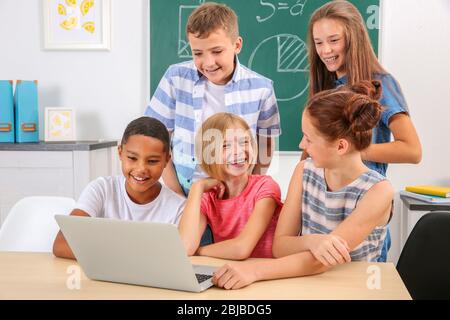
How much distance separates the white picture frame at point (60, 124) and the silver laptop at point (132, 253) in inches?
82.8

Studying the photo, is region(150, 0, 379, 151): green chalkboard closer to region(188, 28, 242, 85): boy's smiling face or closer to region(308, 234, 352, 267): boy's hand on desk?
region(188, 28, 242, 85): boy's smiling face

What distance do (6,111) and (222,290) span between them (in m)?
2.32

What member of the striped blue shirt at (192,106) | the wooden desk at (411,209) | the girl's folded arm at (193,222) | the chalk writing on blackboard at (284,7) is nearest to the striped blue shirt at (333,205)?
the girl's folded arm at (193,222)

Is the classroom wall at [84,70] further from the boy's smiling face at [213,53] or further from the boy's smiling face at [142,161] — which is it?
the boy's smiling face at [142,161]

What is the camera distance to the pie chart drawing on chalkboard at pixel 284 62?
128 inches

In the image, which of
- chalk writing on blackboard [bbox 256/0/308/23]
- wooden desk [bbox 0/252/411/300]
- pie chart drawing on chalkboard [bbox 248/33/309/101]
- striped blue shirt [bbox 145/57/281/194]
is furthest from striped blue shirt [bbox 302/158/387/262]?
chalk writing on blackboard [bbox 256/0/308/23]

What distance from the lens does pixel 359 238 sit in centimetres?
133

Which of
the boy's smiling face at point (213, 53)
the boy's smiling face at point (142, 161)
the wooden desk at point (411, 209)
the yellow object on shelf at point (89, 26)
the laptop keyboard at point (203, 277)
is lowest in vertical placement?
the wooden desk at point (411, 209)

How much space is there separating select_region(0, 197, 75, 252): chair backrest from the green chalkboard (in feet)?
5.21

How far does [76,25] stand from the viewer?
3312mm

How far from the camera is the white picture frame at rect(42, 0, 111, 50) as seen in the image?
3.29m

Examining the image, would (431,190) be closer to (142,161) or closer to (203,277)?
(142,161)
